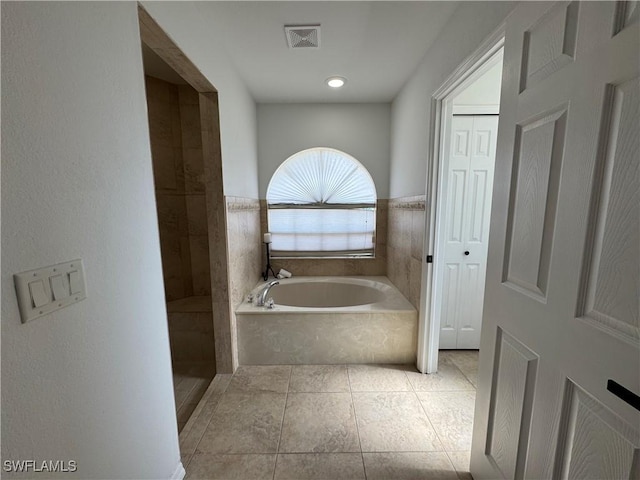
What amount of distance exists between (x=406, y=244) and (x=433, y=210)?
0.63 meters

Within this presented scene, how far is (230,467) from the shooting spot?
1.32 meters

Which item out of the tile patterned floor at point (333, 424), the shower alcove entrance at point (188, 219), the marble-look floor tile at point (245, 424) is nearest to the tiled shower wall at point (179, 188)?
the shower alcove entrance at point (188, 219)

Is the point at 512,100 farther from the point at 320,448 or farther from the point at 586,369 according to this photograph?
the point at 320,448

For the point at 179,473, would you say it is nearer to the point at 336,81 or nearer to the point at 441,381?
the point at 441,381

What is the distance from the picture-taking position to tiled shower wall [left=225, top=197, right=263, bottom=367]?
2027mm

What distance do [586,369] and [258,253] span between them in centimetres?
278

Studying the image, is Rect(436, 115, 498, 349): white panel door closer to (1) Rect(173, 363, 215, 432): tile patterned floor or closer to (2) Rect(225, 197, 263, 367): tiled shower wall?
(2) Rect(225, 197, 263, 367): tiled shower wall

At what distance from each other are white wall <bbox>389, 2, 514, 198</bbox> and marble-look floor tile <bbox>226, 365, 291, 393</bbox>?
183cm

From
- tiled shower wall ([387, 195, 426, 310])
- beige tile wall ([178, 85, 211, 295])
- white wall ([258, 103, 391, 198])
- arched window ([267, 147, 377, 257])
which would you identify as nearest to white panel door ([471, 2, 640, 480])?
tiled shower wall ([387, 195, 426, 310])

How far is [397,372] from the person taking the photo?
81.8 inches

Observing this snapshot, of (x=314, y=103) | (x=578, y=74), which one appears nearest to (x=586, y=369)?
(x=578, y=74)

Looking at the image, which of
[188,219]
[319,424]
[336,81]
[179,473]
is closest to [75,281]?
[179,473]

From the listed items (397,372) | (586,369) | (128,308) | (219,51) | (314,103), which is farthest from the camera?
(314,103)

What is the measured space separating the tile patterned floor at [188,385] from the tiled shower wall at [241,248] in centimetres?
28
